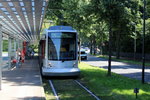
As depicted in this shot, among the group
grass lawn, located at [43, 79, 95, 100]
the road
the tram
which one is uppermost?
the tram

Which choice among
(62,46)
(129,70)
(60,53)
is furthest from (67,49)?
(129,70)

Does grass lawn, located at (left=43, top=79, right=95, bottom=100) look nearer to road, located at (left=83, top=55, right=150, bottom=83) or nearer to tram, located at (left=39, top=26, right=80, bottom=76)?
tram, located at (left=39, top=26, right=80, bottom=76)

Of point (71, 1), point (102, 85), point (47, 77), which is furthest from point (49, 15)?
point (102, 85)

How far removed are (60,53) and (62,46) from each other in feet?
1.54

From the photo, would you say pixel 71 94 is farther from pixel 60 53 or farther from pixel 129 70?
pixel 129 70

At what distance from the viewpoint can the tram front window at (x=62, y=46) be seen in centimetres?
2041

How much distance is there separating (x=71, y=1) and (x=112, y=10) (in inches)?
500

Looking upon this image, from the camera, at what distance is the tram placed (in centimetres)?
2016

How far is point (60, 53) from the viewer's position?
20.4 meters

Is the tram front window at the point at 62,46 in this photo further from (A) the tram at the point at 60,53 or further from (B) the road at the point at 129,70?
(B) the road at the point at 129,70

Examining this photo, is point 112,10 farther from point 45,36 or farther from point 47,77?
point 47,77

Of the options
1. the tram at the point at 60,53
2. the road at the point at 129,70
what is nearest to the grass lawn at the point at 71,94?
the tram at the point at 60,53

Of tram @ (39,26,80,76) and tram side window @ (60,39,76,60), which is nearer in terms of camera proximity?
tram @ (39,26,80,76)

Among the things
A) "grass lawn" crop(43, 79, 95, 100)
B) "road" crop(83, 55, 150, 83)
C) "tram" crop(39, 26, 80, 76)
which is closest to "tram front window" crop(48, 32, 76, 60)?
"tram" crop(39, 26, 80, 76)
